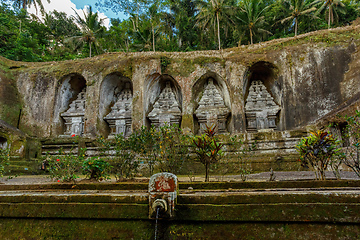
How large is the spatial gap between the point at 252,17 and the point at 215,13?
3393 millimetres

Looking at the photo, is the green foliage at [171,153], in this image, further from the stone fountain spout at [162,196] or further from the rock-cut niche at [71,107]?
the rock-cut niche at [71,107]

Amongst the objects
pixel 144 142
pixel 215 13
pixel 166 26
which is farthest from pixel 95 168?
pixel 166 26

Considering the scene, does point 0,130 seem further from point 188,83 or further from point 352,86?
point 352,86

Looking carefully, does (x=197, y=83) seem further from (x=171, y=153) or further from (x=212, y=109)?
(x=171, y=153)

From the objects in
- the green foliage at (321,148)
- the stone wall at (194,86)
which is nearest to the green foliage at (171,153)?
the green foliage at (321,148)

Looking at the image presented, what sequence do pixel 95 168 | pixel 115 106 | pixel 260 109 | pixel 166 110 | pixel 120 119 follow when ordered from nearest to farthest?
pixel 95 168, pixel 260 109, pixel 166 110, pixel 120 119, pixel 115 106

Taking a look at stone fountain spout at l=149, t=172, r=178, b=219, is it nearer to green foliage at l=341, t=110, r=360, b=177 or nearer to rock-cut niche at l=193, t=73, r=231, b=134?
green foliage at l=341, t=110, r=360, b=177

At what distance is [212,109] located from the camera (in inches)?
518

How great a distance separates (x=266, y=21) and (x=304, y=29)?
3923mm

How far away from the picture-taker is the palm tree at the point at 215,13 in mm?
20312

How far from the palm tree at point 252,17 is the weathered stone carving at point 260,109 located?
30.0ft

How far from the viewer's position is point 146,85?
13.2 meters

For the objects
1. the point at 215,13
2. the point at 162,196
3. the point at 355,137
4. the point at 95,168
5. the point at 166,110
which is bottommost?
the point at 162,196

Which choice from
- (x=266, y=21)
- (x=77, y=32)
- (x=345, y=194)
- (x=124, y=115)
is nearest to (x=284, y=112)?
(x=124, y=115)
